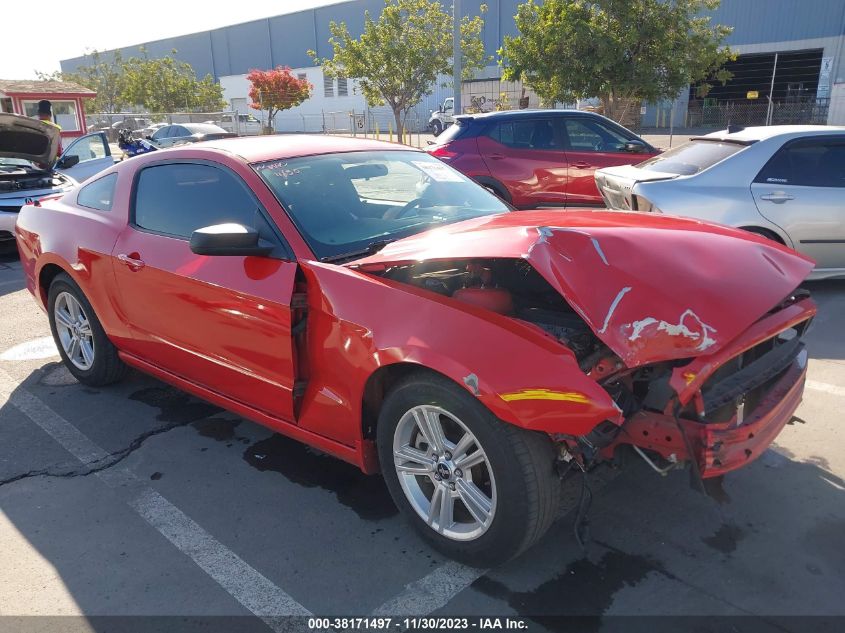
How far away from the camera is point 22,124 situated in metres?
7.98

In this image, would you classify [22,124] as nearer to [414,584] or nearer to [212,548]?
[212,548]

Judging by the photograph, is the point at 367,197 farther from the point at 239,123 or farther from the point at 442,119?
the point at 239,123

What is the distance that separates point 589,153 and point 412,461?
7505 millimetres

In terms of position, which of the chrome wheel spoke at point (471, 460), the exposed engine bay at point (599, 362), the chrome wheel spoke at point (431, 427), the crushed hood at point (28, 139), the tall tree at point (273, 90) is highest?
the tall tree at point (273, 90)

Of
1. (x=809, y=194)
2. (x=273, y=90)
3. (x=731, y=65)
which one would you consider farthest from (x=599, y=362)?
(x=731, y=65)

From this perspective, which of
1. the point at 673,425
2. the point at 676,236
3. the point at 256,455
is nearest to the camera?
the point at 673,425

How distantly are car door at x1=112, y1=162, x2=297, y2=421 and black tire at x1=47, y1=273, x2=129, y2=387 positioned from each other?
0.37 metres

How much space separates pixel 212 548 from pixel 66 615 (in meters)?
0.59

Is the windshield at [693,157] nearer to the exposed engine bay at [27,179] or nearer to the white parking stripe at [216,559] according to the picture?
the white parking stripe at [216,559]

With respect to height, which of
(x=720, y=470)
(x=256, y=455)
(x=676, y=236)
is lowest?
(x=256, y=455)

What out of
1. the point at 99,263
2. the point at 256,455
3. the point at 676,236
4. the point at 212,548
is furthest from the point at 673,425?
the point at 99,263

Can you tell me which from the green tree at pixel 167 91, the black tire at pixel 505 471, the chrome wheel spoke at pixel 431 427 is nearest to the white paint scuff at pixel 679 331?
the black tire at pixel 505 471

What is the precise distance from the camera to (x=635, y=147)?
9.27 metres

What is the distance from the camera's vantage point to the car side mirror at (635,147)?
9262 mm
